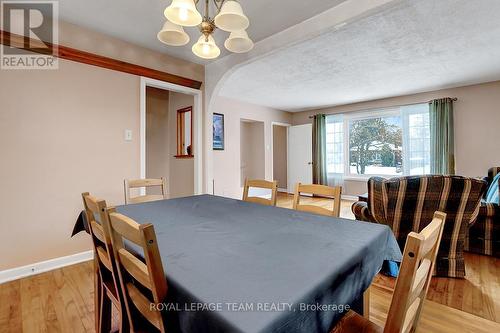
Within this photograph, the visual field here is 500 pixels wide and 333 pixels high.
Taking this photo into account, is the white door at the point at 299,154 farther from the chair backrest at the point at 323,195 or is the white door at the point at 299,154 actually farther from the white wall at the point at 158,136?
the chair backrest at the point at 323,195

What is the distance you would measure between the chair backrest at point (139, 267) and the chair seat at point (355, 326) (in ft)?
2.07

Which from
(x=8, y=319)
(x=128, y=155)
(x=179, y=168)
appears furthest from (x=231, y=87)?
(x=8, y=319)

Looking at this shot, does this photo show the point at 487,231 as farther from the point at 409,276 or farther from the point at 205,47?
the point at 205,47

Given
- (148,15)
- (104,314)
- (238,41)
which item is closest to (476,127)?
(238,41)

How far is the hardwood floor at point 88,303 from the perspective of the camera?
1489 mm

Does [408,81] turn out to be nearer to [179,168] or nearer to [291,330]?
[179,168]

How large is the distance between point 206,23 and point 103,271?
62.0 inches

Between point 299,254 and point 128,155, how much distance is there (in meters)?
2.45

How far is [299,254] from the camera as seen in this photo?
Answer: 2.74 feet

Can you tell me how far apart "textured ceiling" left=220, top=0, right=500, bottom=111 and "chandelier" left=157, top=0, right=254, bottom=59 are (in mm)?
1246

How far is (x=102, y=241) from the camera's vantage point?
1079 millimetres

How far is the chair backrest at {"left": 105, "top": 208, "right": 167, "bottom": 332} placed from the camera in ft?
2.06
